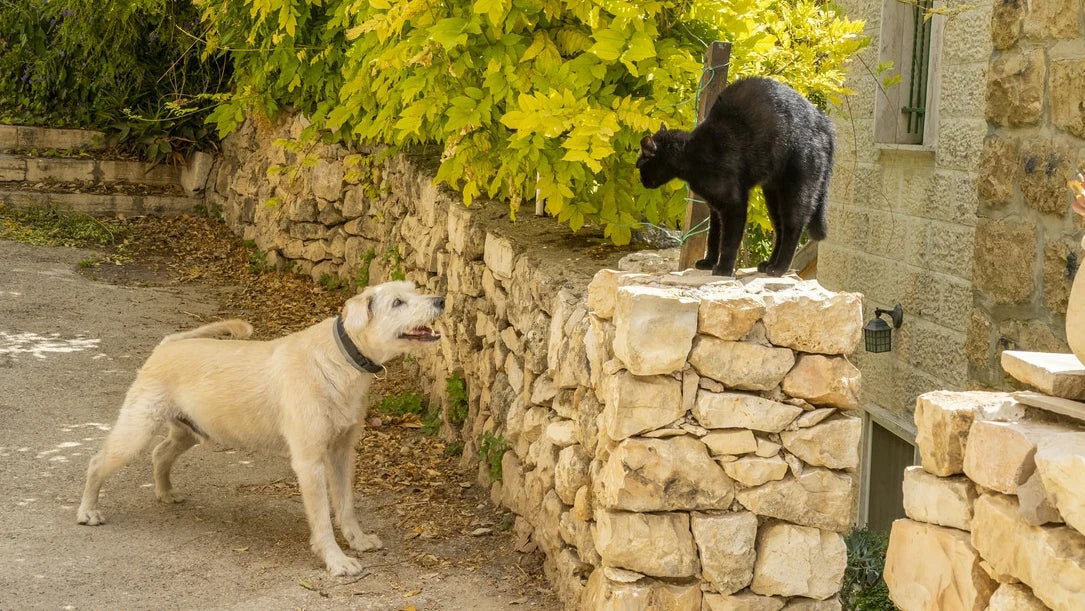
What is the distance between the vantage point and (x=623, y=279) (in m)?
4.14

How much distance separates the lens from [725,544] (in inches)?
155

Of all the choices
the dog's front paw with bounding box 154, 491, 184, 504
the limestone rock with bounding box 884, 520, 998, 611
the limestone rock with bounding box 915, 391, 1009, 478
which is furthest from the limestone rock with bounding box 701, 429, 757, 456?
the dog's front paw with bounding box 154, 491, 184, 504

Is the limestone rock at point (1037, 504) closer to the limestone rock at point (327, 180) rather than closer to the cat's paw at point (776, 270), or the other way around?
the cat's paw at point (776, 270)

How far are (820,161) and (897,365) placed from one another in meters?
3.51

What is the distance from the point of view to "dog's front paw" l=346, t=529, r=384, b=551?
213 inches

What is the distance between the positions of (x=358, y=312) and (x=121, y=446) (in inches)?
54.0

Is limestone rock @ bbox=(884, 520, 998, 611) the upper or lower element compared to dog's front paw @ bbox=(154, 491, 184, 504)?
upper

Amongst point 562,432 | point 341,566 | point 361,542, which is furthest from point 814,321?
point 361,542

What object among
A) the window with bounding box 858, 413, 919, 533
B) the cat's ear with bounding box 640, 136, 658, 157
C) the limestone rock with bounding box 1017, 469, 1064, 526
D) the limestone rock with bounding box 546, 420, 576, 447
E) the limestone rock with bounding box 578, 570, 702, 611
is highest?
the cat's ear with bounding box 640, 136, 658, 157

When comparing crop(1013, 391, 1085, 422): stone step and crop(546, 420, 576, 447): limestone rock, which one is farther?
crop(546, 420, 576, 447): limestone rock

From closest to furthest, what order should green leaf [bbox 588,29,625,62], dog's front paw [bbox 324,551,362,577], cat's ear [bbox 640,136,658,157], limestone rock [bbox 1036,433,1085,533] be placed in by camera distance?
1. limestone rock [bbox 1036,433,1085,533]
2. cat's ear [bbox 640,136,658,157]
3. green leaf [bbox 588,29,625,62]
4. dog's front paw [bbox 324,551,362,577]

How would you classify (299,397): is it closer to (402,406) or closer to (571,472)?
(571,472)

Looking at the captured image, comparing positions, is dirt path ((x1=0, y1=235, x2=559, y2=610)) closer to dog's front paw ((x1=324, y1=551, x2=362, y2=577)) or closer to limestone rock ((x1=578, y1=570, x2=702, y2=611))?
dog's front paw ((x1=324, y1=551, x2=362, y2=577))

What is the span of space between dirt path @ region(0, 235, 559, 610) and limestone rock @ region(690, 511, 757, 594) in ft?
3.63
